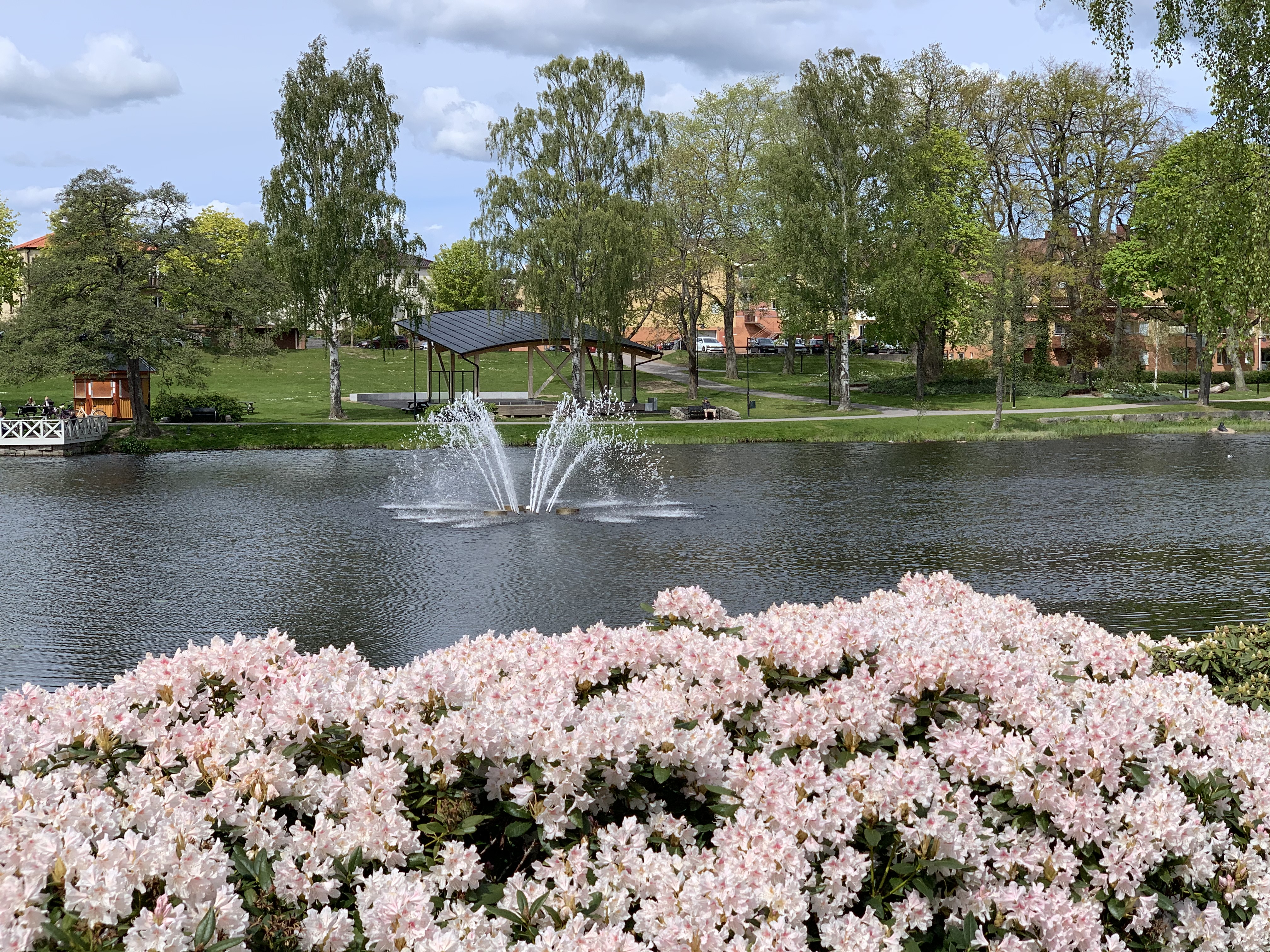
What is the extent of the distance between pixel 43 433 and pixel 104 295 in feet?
17.7

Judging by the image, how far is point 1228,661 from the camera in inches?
296

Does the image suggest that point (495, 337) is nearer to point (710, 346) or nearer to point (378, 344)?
point (710, 346)

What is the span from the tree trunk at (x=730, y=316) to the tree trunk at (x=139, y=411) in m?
32.7

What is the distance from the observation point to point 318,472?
33.3m

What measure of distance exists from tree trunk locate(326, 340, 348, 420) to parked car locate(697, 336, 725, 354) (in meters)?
44.1

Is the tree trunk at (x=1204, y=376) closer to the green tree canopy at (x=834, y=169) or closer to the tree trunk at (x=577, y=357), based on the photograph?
the green tree canopy at (x=834, y=169)

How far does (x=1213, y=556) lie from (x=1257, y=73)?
8825 millimetres

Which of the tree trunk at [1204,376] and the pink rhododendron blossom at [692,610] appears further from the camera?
the tree trunk at [1204,376]

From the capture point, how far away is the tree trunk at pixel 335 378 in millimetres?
51625

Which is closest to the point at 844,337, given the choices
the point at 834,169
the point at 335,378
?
the point at 834,169

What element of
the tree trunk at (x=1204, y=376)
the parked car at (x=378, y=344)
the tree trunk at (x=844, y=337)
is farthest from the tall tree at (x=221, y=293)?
the parked car at (x=378, y=344)

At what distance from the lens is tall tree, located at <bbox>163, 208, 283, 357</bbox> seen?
43.5 m

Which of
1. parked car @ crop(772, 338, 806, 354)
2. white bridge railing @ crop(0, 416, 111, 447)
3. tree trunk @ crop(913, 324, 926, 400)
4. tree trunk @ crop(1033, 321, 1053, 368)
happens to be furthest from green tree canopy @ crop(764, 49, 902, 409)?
white bridge railing @ crop(0, 416, 111, 447)

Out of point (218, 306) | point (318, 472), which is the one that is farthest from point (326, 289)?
point (318, 472)
